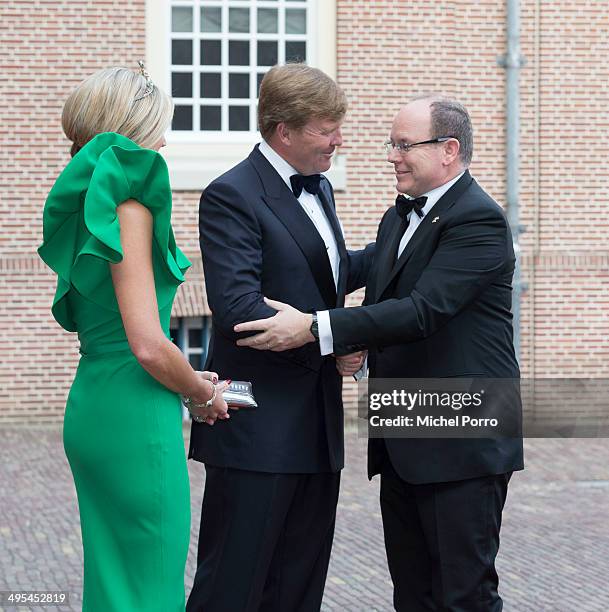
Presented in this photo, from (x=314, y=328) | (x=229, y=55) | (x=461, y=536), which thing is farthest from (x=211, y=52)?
(x=461, y=536)

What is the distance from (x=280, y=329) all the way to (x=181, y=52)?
874 centimetres

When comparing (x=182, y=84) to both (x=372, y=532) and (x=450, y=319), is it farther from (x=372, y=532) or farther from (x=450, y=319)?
(x=450, y=319)

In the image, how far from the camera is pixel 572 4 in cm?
1215

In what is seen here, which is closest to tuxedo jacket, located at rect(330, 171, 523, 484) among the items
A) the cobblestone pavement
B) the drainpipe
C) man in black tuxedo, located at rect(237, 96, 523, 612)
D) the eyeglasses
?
man in black tuxedo, located at rect(237, 96, 523, 612)

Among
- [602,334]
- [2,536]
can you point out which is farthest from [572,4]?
[2,536]

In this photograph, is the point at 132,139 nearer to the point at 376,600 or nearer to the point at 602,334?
the point at 376,600

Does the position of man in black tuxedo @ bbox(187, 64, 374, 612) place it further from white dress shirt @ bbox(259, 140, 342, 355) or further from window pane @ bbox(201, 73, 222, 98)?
window pane @ bbox(201, 73, 222, 98)

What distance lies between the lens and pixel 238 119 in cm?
1199

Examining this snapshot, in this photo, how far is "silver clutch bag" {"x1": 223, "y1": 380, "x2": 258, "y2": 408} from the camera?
3.67 meters

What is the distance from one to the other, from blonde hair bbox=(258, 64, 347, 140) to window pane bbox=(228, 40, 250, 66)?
331 inches

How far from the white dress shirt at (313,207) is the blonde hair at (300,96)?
13 centimetres

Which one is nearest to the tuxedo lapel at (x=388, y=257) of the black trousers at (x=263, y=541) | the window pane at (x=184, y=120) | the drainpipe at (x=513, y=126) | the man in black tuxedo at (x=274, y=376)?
the man in black tuxedo at (x=274, y=376)

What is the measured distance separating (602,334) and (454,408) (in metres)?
8.99

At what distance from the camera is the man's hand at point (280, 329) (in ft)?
11.8
